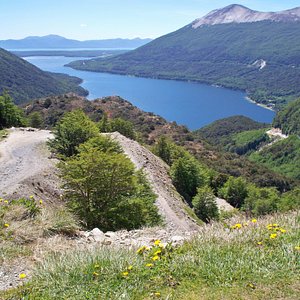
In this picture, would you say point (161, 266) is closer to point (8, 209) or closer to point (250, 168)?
point (8, 209)

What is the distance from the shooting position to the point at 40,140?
82.0ft

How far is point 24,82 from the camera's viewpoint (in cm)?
16200

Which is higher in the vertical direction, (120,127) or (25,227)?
(25,227)

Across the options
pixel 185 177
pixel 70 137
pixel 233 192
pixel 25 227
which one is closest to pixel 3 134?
pixel 70 137

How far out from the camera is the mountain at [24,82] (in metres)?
150

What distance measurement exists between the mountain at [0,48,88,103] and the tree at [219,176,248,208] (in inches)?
4734

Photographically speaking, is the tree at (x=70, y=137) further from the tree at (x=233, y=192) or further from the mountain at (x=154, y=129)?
the mountain at (x=154, y=129)

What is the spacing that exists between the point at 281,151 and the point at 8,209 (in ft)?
376

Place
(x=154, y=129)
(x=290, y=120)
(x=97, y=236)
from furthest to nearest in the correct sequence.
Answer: (x=290, y=120), (x=154, y=129), (x=97, y=236)

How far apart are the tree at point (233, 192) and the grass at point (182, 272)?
111 feet

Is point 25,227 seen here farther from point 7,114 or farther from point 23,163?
point 7,114

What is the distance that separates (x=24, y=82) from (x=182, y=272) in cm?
17040

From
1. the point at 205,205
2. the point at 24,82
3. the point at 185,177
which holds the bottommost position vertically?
the point at 205,205

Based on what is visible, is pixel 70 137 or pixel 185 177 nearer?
pixel 70 137
